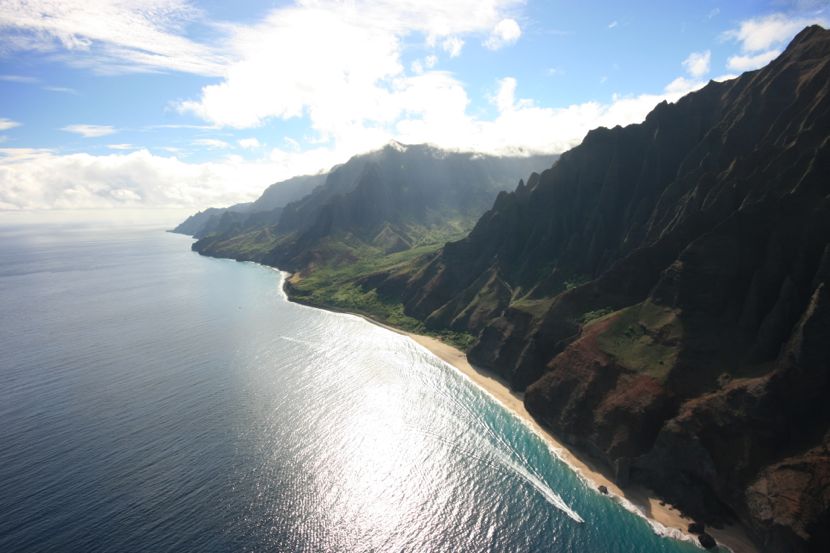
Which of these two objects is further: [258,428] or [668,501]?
[258,428]

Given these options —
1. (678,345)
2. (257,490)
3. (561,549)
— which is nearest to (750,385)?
(678,345)

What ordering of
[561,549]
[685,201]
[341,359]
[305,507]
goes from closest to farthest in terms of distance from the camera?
[561,549] < [305,507] < [685,201] < [341,359]

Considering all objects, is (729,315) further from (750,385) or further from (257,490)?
(257,490)

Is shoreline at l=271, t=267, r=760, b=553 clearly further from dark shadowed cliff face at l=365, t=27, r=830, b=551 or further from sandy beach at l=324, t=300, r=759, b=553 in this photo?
dark shadowed cliff face at l=365, t=27, r=830, b=551


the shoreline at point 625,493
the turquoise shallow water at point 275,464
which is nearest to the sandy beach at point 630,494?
the shoreline at point 625,493

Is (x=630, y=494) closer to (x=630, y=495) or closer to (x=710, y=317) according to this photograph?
(x=630, y=495)

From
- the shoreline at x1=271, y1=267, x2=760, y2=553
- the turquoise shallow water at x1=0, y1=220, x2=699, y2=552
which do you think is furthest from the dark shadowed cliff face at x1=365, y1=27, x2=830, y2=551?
the turquoise shallow water at x1=0, y1=220, x2=699, y2=552
